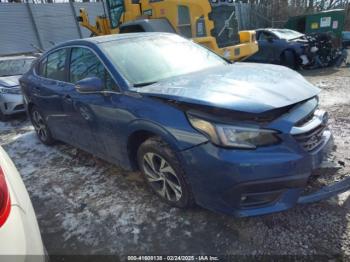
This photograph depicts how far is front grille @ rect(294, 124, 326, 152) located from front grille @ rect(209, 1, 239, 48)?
690 cm

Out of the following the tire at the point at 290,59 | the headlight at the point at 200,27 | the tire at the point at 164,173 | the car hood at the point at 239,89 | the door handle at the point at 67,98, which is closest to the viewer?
the car hood at the point at 239,89

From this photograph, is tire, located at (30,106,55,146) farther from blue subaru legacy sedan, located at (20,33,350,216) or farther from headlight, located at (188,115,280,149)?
headlight, located at (188,115,280,149)

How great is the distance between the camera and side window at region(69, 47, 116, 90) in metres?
3.13

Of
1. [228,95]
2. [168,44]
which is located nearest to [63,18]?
[168,44]

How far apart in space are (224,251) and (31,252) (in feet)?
4.65

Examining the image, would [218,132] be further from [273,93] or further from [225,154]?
[273,93]

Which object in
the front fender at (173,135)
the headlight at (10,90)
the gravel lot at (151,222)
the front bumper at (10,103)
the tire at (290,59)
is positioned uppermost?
the front fender at (173,135)

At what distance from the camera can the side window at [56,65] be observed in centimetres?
397

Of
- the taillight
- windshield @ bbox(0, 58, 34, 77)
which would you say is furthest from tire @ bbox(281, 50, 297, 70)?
the taillight

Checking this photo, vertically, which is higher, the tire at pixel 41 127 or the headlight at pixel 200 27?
the headlight at pixel 200 27

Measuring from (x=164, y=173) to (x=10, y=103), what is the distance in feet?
17.6

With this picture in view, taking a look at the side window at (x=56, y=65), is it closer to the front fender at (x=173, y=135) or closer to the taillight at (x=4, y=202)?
the front fender at (x=173, y=135)

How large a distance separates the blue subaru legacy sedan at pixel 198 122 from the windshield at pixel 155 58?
0.01 m

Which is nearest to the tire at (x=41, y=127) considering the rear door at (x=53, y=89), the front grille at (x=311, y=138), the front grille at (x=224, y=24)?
the rear door at (x=53, y=89)
